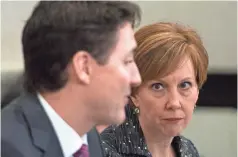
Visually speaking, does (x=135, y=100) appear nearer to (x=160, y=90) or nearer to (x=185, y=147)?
(x=160, y=90)

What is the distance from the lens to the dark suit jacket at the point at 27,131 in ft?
3.25

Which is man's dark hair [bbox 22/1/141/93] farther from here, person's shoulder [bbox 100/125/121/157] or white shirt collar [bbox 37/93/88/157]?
person's shoulder [bbox 100/125/121/157]

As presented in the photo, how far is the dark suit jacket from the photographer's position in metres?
0.99

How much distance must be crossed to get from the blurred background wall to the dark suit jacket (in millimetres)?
1515

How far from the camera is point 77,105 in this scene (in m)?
1.04

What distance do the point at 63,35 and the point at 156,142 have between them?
1.81 ft

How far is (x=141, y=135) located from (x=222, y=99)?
1.43 m

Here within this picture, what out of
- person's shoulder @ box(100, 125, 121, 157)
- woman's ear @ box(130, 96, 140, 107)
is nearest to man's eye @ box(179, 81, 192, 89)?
woman's ear @ box(130, 96, 140, 107)

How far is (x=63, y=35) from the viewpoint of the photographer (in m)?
1.02

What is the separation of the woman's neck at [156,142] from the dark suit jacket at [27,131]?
409 millimetres

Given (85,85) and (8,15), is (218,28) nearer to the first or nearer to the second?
(8,15)

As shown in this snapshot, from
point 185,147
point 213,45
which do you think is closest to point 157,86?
point 185,147

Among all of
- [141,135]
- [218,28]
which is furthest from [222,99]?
[141,135]

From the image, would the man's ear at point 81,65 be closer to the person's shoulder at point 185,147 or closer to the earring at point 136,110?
the earring at point 136,110
